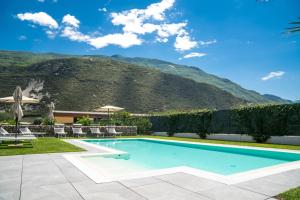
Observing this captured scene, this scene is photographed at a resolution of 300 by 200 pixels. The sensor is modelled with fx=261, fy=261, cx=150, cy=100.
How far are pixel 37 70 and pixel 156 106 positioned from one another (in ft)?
106

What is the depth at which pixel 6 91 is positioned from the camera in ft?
172

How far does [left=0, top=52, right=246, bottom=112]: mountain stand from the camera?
54.7 metres

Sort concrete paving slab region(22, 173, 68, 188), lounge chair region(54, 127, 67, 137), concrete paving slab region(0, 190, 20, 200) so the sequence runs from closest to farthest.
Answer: concrete paving slab region(0, 190, 20, 200) < concrete paving slab region(22, 173, 68, 188) < lounge chair region(54, 127, 67, 137)

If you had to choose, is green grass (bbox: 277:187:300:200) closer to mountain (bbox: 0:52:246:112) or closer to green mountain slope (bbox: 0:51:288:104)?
mountain (bbox: 0:52:246:112)

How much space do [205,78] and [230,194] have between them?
125 meters

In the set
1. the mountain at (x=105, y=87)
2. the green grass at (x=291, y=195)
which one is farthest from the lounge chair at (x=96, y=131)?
the mountain at (x=105, y=87)

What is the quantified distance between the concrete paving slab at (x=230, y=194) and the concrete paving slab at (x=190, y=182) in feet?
0.60

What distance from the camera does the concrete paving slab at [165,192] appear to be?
386 cm

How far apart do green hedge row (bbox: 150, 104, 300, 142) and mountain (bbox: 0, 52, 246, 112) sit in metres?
34.3

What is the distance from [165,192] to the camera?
4.11 meters

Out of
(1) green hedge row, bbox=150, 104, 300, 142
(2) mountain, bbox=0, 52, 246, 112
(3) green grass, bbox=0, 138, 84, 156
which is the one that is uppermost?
(2) mountain, bbox=0, 52, 246, 112

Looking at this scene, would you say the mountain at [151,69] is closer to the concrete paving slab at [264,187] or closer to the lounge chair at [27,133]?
the lounge chair at [27,133]

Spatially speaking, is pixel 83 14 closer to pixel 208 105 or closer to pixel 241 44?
pixel 241 44

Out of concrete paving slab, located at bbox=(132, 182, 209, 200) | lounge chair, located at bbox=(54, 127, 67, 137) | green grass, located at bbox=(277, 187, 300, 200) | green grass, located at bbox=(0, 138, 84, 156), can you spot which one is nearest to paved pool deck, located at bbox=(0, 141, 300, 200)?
concrete paving slab, located at bbox=(132, 182, 209, 200)
